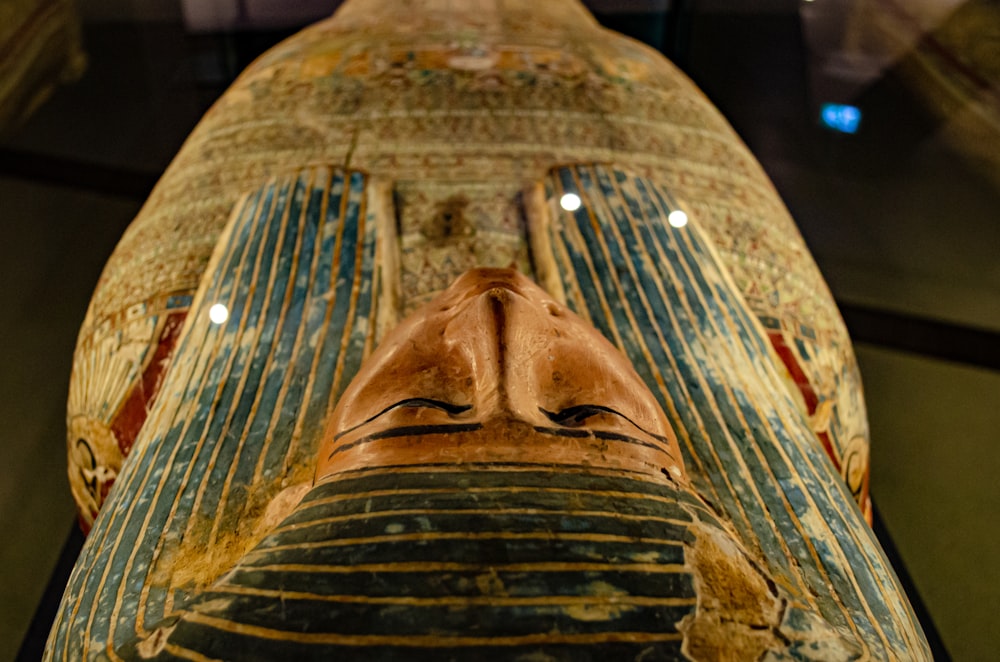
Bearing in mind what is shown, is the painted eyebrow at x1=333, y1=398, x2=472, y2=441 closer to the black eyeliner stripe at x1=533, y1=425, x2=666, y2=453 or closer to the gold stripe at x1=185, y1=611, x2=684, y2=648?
the black eyeliner stripe at x1=533, y1=425, x2=666, y2=453

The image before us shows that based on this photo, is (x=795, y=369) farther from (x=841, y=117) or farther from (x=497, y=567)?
(x=841, y=117)

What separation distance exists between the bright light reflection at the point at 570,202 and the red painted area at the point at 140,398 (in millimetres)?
976

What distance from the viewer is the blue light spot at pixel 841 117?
13.4 feet

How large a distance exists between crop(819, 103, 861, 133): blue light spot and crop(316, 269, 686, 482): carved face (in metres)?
3.14

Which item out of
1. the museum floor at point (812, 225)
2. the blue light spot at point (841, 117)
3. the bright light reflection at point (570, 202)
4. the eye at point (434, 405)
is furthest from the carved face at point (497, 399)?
the blue light spot at point (841, 117)

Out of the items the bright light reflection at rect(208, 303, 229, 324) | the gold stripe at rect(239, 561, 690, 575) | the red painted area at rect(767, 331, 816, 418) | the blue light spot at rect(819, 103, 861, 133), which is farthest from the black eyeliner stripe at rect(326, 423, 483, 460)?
the blue light spot at rect(819, 103, 861, 133)

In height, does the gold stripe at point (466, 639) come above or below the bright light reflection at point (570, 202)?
above

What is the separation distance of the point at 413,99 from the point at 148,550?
1692 mm

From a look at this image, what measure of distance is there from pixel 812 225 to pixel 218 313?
9.51 ft

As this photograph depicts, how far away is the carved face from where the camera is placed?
1.21 meters

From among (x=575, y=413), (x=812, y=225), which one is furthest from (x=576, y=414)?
(x=812, y=225)

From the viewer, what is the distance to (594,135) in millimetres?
2648

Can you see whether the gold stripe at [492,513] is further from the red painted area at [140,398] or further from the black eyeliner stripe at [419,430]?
the red painted area at [140,398]

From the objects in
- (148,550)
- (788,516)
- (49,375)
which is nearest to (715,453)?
(788,516)
